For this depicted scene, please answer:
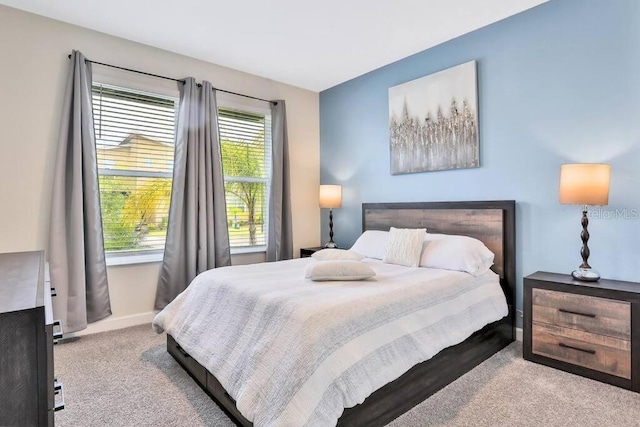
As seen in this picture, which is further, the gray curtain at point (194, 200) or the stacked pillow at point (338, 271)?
the gray curtain at point (194, 200)

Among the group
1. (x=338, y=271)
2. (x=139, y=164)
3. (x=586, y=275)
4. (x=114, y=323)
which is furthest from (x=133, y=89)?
(x=586, y=275)

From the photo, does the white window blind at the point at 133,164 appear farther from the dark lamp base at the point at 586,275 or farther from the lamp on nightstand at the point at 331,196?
the dark lamp base at the point at 586,275

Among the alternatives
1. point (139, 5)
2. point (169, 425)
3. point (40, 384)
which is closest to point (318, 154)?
point (139, 5)

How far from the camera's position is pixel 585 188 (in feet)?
7.41

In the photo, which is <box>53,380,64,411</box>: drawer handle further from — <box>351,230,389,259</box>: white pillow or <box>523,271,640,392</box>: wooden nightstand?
<box>523,271,640,392</box>: wooden nightstand

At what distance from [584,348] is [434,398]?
1.10 m

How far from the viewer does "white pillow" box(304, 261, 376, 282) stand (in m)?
2.21

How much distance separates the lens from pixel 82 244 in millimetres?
2883

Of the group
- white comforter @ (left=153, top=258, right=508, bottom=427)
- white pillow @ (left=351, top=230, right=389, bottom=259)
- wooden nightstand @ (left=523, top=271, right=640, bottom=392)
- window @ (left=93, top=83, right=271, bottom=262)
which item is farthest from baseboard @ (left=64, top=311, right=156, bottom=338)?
wooden nightstand @ (left=523, top=271, right=640, bottom=392)

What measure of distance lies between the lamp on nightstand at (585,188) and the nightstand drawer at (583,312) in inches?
7.2

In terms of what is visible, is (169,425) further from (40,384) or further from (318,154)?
(318,154)

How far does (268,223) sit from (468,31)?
2859mm

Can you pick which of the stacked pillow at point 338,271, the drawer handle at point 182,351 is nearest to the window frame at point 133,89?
the drawer handle at point 182,351

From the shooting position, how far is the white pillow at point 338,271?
2.21 meters
